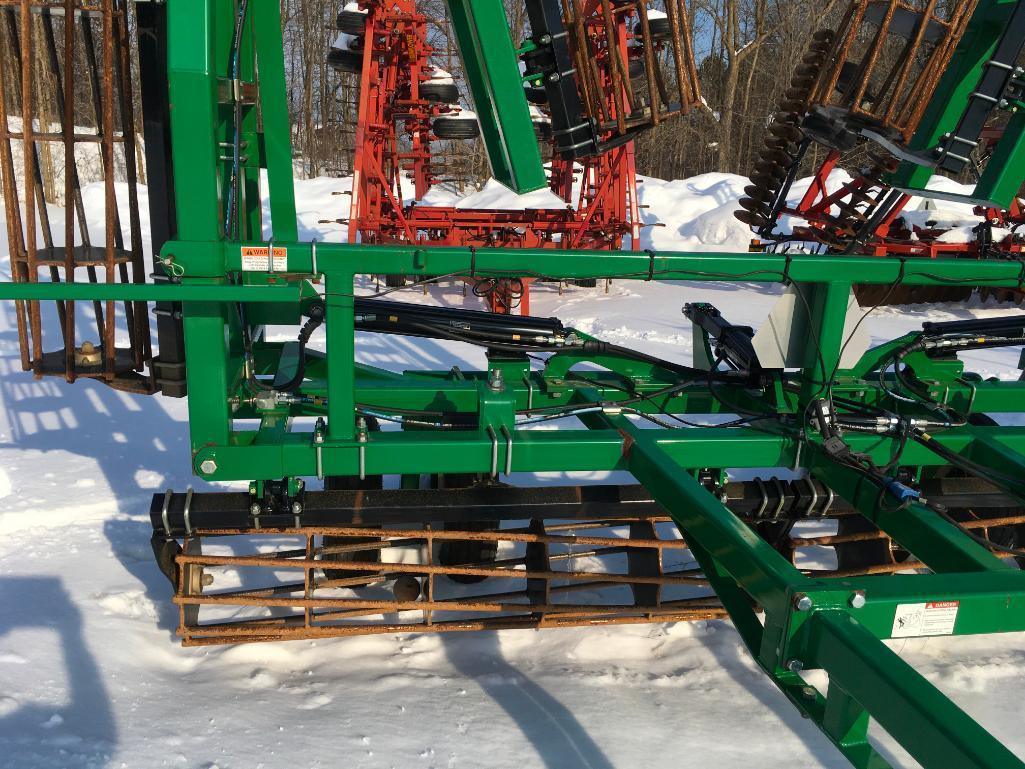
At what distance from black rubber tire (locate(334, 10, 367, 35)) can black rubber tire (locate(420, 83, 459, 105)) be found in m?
1.49

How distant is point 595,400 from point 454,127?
10942 mm

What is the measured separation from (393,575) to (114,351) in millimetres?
1553

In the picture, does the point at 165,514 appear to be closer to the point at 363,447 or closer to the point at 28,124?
the point at 363,447

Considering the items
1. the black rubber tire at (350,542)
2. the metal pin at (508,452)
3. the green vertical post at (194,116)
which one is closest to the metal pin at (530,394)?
the metal pin at (508,452)

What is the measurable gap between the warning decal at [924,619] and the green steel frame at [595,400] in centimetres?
2

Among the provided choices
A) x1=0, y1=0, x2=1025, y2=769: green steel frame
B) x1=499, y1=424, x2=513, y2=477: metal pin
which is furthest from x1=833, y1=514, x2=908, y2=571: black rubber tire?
x1=499, y1=424, x2=513, y2=477: metal pin

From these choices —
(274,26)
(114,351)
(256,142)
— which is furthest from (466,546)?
(274,26)

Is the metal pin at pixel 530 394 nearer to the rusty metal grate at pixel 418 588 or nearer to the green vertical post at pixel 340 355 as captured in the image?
the rusty metal grate at pixel 418 588

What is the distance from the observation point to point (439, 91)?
13.6 metres

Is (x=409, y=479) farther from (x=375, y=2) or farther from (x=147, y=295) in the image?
(x=375, y=2)

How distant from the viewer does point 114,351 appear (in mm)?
3807

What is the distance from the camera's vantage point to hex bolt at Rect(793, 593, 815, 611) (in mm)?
1951

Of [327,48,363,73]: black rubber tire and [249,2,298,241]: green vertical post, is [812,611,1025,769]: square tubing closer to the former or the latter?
[249,2,298,241]: green vertical post

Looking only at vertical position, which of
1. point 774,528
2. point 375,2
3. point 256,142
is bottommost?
point 774,528
